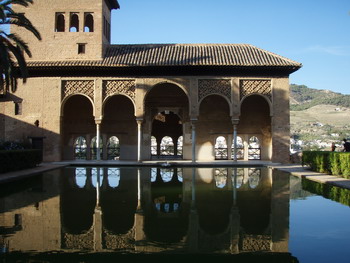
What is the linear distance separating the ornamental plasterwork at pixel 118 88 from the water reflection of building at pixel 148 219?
9567 mm

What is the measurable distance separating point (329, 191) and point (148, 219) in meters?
5.37

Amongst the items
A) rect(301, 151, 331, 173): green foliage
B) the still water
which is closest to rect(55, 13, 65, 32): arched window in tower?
the still water

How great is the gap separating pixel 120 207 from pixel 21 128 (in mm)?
13824

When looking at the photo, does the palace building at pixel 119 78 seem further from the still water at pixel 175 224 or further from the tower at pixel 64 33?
the still water at pixel 175 224

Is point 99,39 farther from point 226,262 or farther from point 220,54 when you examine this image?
point 226,262

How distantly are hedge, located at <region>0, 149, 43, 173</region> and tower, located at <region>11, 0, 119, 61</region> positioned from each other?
5982mm

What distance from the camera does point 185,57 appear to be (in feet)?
61.7

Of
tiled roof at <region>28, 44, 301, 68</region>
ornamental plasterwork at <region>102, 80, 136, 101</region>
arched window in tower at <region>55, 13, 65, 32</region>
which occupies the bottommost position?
ornamental plasterwork at <region>102, 80, 136, 101</region>

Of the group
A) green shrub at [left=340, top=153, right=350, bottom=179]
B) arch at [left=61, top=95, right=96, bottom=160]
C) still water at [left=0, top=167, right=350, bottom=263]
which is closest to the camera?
still water at [left=0, top=167, right=350, bottom=263]

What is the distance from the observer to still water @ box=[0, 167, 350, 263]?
14.0ft

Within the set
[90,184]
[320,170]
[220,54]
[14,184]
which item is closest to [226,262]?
[90,184]

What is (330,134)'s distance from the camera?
2427 inches

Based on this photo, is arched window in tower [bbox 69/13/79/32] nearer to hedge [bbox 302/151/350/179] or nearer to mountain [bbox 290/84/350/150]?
hedge [bbox 302/151/350/179]

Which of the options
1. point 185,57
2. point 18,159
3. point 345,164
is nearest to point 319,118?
point 185,57
